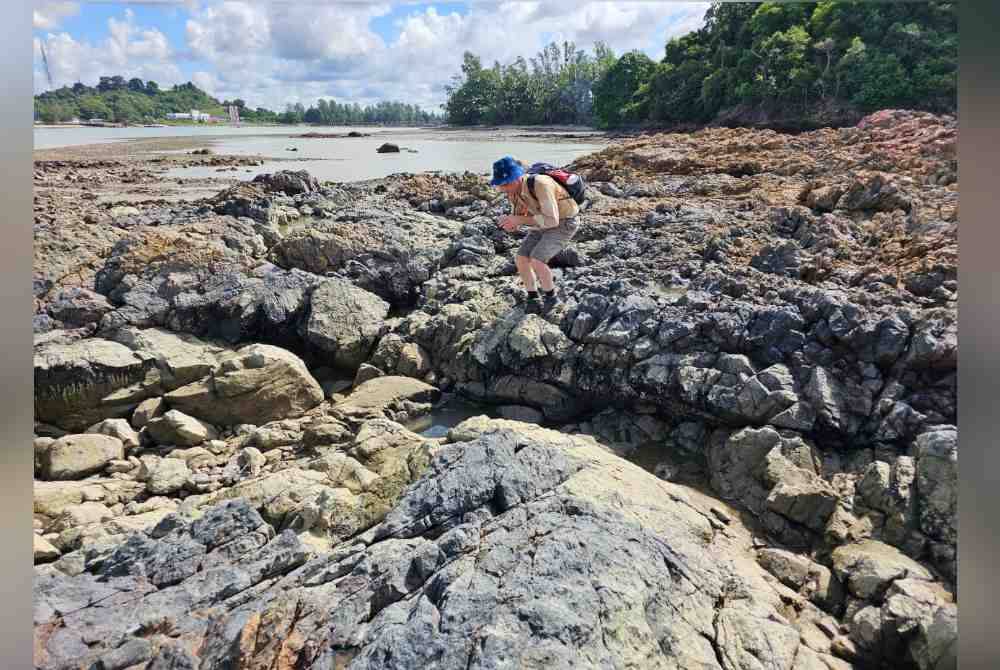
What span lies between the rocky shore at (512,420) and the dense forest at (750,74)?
0.82 ft

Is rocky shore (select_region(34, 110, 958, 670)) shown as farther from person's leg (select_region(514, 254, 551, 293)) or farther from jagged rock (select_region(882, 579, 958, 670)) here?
person's leg (select_region(514, 254, 551, 293))

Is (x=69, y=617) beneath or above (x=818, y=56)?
beneath

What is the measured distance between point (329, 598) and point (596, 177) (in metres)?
3.58

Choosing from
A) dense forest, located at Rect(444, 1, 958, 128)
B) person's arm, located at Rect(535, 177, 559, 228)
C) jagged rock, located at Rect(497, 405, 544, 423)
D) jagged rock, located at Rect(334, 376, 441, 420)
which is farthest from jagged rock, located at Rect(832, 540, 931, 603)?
jagged rock, located at Rect(334, 376, 441, 420)

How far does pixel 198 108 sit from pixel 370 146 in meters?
1.11

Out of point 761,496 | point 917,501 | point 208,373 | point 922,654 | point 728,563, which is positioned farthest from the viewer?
point 208,373

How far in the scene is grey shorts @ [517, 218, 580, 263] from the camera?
365cm

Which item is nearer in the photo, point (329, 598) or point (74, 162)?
point (329, 598)

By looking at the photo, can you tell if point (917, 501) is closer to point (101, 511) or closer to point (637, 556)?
point (637, 556)

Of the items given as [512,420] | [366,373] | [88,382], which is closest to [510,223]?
[512,420]

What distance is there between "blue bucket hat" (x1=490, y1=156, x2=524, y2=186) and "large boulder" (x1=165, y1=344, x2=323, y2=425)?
2082mm

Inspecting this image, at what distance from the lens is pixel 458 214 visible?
555 centimetres

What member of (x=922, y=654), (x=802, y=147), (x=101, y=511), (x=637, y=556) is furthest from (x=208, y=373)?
(x=802, y=147)

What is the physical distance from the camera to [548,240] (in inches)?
149
